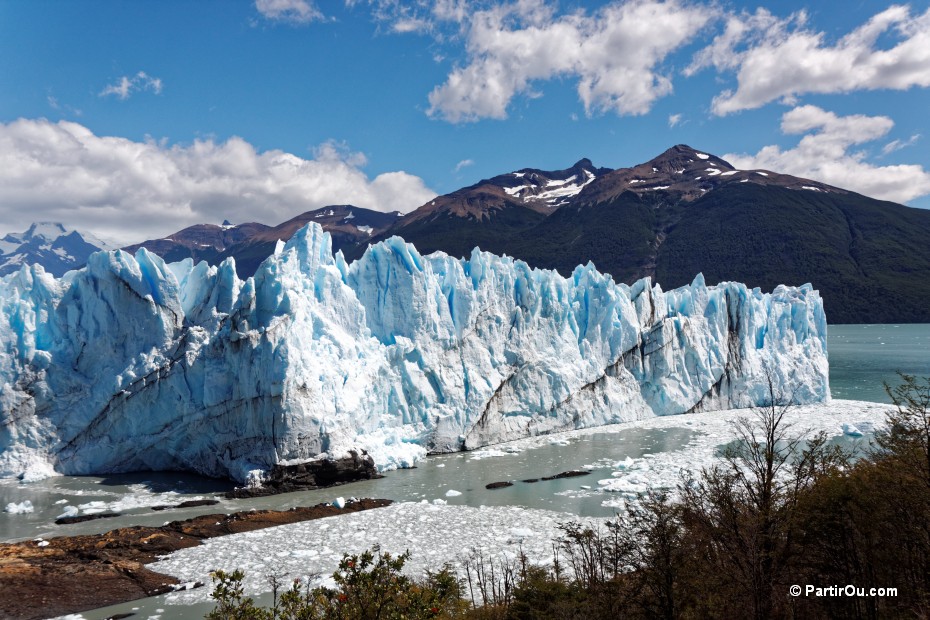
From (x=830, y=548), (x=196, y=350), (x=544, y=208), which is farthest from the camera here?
(x=544, y=208)

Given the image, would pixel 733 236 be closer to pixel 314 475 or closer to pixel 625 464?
pixel 625 464

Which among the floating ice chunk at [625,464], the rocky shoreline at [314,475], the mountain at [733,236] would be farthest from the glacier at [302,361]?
the mountain at [733,236]

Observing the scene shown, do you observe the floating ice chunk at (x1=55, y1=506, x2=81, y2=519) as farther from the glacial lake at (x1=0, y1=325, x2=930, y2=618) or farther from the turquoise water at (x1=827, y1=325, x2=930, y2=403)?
the turquoise water at (x1=827, y1=325, x2=930, y2=403)

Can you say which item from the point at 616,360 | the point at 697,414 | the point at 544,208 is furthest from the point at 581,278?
the point at 544,208

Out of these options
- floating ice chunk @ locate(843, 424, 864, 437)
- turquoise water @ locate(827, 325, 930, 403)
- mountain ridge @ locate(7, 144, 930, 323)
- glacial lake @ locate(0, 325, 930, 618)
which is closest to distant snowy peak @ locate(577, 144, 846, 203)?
mountain ridge @ locate(7, 144, 930, 323)

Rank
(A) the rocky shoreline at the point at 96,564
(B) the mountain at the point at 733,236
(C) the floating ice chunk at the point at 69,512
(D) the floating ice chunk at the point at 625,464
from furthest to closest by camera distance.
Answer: (B) the mountain at the point at 733,236 < (D) the floating ice chunk at the point at 625,464 < (C) the floating ice chunk at the point at 69,512 < (A) the rocky shoreline at the point at 96,564

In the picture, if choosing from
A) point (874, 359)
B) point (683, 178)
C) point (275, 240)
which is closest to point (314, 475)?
point (874, 359)

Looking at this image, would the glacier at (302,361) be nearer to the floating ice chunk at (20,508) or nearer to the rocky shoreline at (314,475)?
the rocky shoreline at (314,475)

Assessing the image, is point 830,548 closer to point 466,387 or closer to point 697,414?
point 466,387
